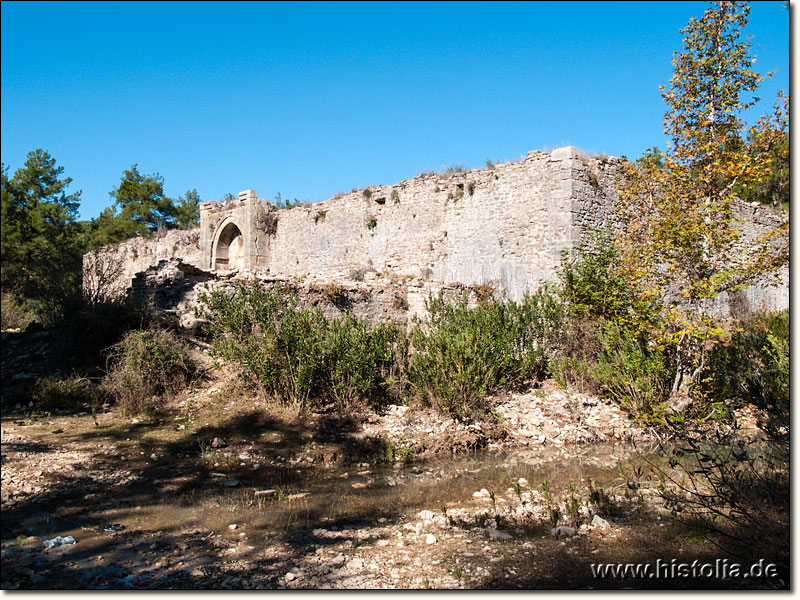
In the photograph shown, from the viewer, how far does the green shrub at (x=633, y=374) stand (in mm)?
8820

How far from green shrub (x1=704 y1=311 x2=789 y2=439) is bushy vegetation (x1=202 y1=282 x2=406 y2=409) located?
4.88 metres

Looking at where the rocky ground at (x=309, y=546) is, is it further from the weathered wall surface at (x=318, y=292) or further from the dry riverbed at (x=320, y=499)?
the weathered wall surface at (x=318, y=292)

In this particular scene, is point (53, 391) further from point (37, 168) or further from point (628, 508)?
point (37, 168)

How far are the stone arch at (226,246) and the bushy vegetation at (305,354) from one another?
32.4ft

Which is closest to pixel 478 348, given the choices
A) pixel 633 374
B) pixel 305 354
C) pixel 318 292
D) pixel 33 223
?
pixel 633 374

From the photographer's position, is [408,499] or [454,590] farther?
[408,499]

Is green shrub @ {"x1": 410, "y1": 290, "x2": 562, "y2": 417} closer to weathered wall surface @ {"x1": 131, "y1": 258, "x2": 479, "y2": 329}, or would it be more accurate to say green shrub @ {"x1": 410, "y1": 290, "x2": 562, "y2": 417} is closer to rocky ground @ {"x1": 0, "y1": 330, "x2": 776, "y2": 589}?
rocky ground @ {"x1": 0, "y1": 330, "x2": 776, "y2": 589}

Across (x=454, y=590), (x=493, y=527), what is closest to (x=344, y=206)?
(x=493, y=527)

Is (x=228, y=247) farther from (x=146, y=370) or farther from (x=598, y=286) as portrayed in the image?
(x=598, y=286)

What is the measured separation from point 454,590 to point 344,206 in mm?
13819

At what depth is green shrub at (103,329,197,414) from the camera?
28.6 ft

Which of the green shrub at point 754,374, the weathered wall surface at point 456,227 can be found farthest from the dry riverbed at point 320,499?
the weathered wall surface at point 456,227

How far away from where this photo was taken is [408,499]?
19.9ft

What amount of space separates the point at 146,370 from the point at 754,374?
9656mm
